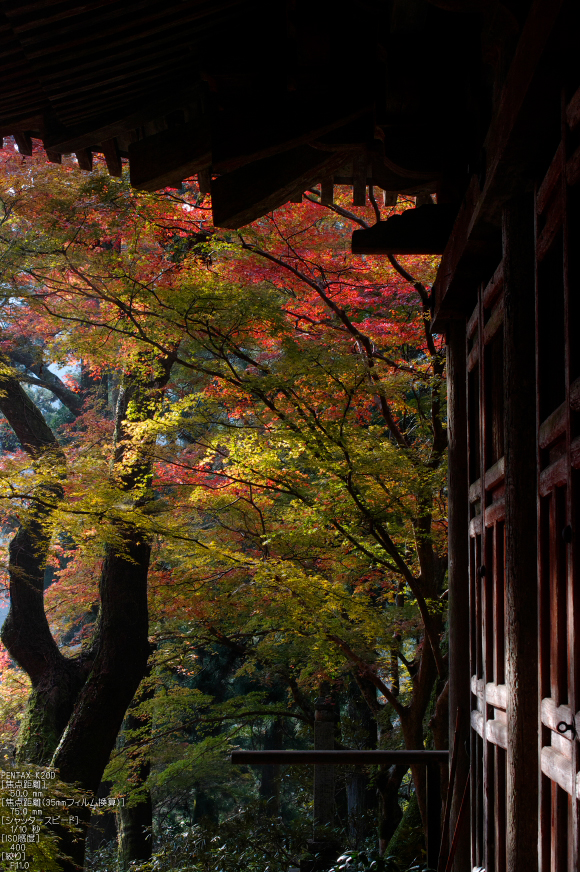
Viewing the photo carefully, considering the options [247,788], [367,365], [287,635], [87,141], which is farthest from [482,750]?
[247,788]

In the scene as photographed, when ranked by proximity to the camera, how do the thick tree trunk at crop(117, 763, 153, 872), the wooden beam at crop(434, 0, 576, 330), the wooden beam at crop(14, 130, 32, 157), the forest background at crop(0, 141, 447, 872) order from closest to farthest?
the wooden beam at crop(434, 0, 576, 330) < the wooden beam at crop(14, 130, 32, 157) < the forest background at crop(0, 141, 447, 872) < the thick tree trunk at crop(117, 763, 153, 872)

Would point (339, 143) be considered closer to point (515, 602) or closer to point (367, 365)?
point (515, 602)

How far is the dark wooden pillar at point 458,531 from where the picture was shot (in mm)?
3621

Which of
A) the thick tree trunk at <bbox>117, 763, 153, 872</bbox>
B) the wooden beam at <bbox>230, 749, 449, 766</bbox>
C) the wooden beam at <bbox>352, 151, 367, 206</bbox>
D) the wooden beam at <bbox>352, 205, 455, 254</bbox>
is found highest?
the wooden beam at <bbox>352, 151, 367, 206</bbox>

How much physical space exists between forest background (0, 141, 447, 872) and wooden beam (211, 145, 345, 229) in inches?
128

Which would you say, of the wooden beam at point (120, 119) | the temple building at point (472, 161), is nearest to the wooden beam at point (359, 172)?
the temple building at point (472, 161)

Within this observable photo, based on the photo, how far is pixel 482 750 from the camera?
306cm

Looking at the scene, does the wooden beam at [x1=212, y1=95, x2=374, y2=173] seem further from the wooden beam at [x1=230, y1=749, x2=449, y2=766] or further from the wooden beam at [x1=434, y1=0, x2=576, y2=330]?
the wooden beam at [x1=230, y1=749, x2=449, y2=766]

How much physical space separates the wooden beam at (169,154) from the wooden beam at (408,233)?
97 cm

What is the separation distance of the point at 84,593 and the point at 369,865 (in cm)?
764

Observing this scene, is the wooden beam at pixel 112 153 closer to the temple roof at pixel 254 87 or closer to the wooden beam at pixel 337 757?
the temple roof at pixel 254 87

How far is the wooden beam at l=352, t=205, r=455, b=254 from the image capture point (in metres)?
3.41

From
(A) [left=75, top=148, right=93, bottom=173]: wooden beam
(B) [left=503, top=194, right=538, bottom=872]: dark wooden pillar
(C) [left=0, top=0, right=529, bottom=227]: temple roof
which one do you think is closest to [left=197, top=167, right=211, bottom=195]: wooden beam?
(C) [left=0, top=0, right=529, bottom=227]: temple roof

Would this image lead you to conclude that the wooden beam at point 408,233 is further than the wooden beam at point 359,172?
Yes
